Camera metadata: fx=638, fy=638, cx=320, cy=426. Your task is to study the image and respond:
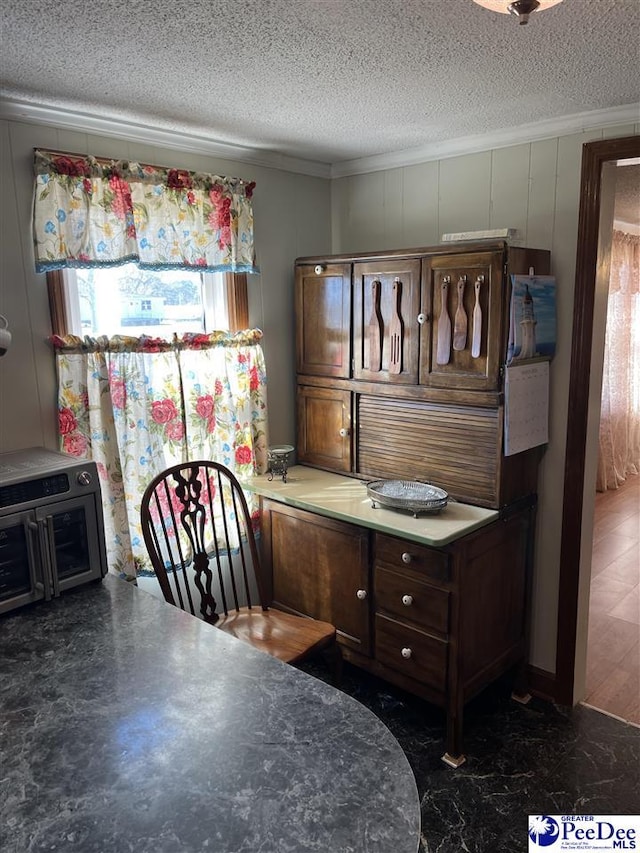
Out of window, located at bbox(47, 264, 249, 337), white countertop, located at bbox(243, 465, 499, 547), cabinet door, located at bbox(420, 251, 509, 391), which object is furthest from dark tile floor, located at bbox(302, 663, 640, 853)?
window, located at bbox(47, 264, 249, 337)

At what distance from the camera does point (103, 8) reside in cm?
141

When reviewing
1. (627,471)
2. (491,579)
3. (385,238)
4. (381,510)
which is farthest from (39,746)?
(627,471)

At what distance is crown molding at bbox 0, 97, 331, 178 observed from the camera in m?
2.09

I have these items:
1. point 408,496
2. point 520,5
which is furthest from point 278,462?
point 520,5

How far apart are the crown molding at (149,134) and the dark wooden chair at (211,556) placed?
4.09ft

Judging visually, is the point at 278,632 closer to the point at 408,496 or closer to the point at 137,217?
the point at 408,496

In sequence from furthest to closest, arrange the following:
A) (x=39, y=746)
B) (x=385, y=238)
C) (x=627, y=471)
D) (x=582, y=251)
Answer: (x=627, y=471) → (x=385, y=238) → (x=582, y=251) → (x=39, y=746)

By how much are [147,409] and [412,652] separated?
1.38 metres

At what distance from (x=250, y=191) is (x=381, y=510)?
147cm

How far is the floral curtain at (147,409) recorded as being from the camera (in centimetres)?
232

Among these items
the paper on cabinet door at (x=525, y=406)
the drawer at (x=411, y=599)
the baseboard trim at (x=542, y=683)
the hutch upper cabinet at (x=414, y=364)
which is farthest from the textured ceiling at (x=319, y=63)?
the baseboard trim at (x=542, y=683)

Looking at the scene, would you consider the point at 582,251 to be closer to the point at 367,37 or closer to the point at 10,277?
the point at 367,37

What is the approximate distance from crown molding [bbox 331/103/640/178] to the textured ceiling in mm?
46

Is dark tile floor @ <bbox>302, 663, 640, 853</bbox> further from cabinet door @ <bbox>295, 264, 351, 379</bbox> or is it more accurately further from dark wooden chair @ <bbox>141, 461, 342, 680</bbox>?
cabinet door @ <bbox>295, 264, 351, 379</bbox>
